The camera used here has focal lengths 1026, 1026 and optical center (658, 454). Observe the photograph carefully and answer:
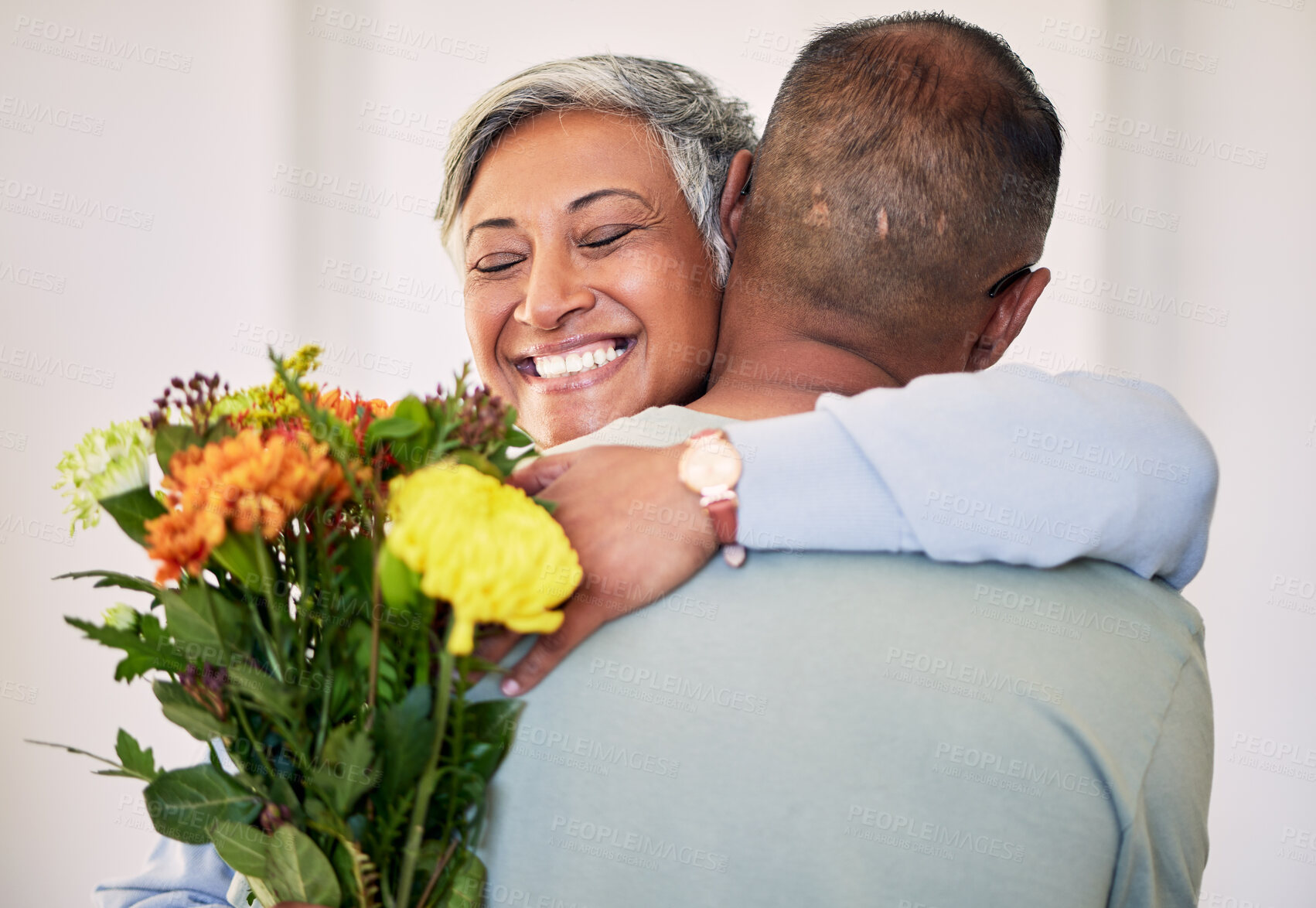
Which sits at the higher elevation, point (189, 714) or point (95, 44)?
point (95, 44)

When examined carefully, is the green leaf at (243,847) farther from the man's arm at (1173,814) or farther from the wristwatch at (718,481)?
the man's arm at (1173,814)

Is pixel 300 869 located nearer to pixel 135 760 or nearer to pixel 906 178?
pixel 135 760

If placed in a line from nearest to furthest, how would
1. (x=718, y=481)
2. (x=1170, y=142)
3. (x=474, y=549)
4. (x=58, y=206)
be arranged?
(x=474, y=549) → (x=718, y=481) → (x=58, y=206) → (x=1170, y=142)

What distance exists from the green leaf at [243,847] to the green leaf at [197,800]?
14 millimetres

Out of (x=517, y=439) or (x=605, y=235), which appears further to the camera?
(x=605, y=235)

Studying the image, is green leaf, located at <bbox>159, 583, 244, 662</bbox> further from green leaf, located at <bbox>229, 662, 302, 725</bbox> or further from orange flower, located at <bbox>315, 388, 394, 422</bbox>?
orange flower, located at <bbox>315, 388, 394, 422</bbox>

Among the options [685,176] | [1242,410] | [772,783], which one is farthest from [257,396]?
[1242,410]

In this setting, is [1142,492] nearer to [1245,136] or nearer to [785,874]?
[785,874]

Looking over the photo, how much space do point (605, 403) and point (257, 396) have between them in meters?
0.72

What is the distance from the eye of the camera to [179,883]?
1.04 m

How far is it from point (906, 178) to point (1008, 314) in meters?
0.23

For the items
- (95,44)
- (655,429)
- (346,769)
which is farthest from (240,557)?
(95,44)

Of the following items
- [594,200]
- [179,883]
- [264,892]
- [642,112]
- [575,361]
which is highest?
[642,112]

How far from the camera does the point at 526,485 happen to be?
85 cm
